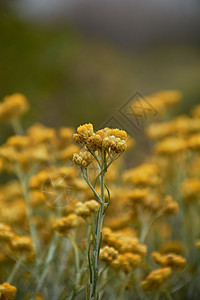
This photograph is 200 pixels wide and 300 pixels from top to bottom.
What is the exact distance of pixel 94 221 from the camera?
55cm

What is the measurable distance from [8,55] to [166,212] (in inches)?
103

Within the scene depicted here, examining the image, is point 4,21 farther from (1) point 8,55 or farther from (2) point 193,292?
(2) point 193,292

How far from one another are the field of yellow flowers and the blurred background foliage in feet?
4.52

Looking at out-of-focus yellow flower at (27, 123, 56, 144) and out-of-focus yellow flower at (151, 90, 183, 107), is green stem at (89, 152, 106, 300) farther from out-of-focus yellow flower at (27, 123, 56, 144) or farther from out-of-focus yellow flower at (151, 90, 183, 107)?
out-of-focus yellow flower at (151, 90, 183, 107)

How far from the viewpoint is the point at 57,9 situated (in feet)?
14.3

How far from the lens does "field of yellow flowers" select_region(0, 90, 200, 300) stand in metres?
0.57

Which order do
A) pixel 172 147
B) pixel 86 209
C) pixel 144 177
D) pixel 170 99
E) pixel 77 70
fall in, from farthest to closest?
pixel 77 70, pixel 170 99, pixel 172 147, pixel 144 177, pixel 86 209

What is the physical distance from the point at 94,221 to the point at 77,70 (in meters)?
3.30

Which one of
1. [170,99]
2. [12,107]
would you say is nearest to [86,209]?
[12,107]

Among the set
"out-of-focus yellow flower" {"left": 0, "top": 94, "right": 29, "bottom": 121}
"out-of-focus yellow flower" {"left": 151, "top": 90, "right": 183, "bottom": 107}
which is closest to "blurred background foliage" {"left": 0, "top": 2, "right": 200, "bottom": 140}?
"out-of-focus yellow flower" {"left": 151, "top": 90, "right": 183, "bottom": 107}

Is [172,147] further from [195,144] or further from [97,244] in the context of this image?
[97,244]

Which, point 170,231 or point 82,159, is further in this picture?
point 170,231

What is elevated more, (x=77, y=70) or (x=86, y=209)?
(x=77, y=70)

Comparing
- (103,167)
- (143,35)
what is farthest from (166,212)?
(143,35)
